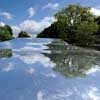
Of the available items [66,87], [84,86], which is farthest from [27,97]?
[84,86]

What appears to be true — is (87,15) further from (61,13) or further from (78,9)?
(61,13)

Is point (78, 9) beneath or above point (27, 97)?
above

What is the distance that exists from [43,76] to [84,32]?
16188mm

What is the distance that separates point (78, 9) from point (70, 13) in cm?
110

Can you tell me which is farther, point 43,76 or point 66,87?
point 43,76

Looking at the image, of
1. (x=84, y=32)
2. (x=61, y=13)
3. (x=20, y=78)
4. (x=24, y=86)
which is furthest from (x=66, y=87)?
(x=61, y=13)

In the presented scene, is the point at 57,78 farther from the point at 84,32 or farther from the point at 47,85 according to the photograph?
the point at 84,32

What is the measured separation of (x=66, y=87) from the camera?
2.46m

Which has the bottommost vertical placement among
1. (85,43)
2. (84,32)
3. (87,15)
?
(85,43)

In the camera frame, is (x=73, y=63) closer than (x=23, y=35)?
Yes

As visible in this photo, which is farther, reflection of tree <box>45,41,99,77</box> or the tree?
the tree

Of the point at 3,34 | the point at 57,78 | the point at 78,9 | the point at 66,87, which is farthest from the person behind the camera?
the point at 3,34

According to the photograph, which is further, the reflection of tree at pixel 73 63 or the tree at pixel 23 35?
the tree at pixel 23 35

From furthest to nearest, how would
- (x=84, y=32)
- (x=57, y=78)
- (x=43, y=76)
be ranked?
(x=84, y=32)
(x=43, y=76)
(x=57, y=78)
